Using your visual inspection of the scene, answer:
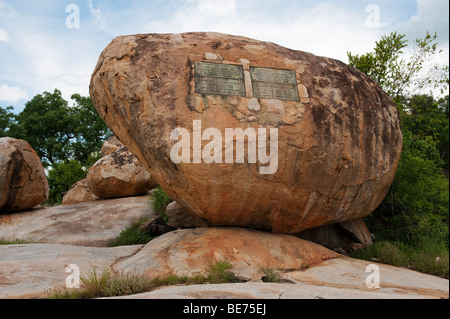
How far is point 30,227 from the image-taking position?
8461 millimetres

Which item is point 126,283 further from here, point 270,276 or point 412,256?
point 412,256

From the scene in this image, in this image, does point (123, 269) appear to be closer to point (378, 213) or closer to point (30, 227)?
point (30, 227)

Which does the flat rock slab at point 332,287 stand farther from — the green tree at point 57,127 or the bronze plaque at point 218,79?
the green tree at point 57,127

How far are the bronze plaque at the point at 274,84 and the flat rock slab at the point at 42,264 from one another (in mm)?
3144

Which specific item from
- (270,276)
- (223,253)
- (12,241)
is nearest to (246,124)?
(223,253)

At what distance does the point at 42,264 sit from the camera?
Answer: 4.75 meters

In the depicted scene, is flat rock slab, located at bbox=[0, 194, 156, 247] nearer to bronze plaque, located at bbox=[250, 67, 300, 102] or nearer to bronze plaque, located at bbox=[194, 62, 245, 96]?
bronze plaque, located at bbox=[194, 62, 245, 96]

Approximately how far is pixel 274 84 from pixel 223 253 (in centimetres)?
248

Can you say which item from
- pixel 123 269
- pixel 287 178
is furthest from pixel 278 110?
pixel 123 269

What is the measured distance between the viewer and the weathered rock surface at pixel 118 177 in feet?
34.1

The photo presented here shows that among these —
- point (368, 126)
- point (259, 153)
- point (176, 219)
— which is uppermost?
point (368, 126)

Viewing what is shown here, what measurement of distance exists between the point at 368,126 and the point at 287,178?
67.1 inches

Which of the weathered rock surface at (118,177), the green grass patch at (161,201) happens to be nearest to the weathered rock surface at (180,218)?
the green grass patch at (161,201)

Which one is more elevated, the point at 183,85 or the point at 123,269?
the point at 183,85
